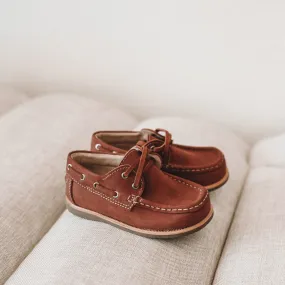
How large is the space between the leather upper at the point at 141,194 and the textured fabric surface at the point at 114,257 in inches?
1.6

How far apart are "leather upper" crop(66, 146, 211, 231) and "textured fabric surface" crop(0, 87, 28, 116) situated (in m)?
0.57

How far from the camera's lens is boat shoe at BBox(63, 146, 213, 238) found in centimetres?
90

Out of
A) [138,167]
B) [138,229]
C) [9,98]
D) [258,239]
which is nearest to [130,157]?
[138,167]

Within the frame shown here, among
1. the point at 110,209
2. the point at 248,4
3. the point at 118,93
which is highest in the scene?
the point at 248,4

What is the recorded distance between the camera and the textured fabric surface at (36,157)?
0.98 metres

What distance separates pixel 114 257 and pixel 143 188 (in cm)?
15

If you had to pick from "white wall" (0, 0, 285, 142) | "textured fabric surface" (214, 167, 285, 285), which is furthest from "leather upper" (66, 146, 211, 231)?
"white wall" (0, 0, 285, 142)

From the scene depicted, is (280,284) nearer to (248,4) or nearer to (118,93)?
(248,4)

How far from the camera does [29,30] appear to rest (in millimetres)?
1555

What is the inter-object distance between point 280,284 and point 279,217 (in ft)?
0.66

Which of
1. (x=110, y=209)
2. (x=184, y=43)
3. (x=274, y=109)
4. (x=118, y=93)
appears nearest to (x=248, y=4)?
(x=184, y=43)

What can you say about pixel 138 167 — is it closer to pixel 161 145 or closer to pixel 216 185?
pixel 161 145

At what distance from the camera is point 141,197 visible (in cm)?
92

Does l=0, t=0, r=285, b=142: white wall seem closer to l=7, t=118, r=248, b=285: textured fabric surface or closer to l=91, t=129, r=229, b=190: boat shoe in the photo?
l=91, t=129, r=229, b=190: boat shoe
